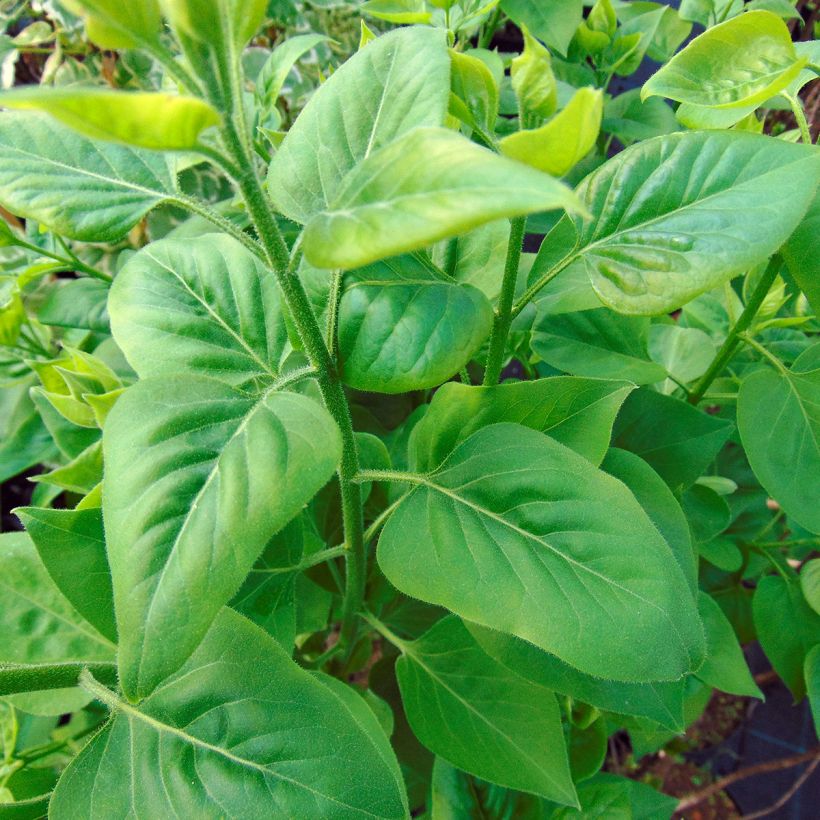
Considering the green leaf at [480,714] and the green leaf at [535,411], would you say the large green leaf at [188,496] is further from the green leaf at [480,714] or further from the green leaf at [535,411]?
the green leaf at [480,714]

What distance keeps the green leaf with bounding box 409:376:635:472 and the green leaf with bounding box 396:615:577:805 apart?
18 centimetres

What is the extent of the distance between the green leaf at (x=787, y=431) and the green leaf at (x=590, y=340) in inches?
3.0

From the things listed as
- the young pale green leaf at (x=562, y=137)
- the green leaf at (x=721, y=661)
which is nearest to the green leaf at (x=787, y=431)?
the green leaf at (x=721, y=661)

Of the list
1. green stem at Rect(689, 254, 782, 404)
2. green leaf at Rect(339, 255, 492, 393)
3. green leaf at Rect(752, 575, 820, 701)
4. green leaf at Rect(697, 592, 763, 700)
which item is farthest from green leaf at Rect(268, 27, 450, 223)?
green leaf at Rect(752, 575, 820, 701)

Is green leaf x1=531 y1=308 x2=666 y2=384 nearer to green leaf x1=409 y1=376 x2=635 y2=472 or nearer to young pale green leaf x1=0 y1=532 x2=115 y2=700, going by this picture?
green leaf x1=409 y1=376 x2=635 y2=472

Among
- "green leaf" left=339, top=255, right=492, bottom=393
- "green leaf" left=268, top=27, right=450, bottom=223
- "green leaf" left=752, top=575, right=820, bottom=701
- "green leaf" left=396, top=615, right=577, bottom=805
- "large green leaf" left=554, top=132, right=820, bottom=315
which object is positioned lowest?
"green leaf" left=752, top=575, right=820, bottom=701

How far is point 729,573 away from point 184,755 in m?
0.60

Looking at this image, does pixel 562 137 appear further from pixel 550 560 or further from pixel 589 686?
pixel 589 686

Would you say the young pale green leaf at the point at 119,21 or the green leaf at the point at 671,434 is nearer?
the young pale green leaf at the point at 119,21

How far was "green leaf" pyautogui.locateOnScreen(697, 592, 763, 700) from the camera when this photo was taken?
0.52 meters

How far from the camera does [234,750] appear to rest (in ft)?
1.13

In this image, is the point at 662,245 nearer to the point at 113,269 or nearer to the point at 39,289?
the point at 39,289

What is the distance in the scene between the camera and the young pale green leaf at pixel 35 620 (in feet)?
1.42

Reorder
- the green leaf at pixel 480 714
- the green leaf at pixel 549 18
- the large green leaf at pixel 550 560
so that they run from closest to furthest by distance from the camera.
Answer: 1. the large green leaf at pixel 550 560
2. the green leaf at pixel 480 714
3. the green leaf at pixel 549 18
